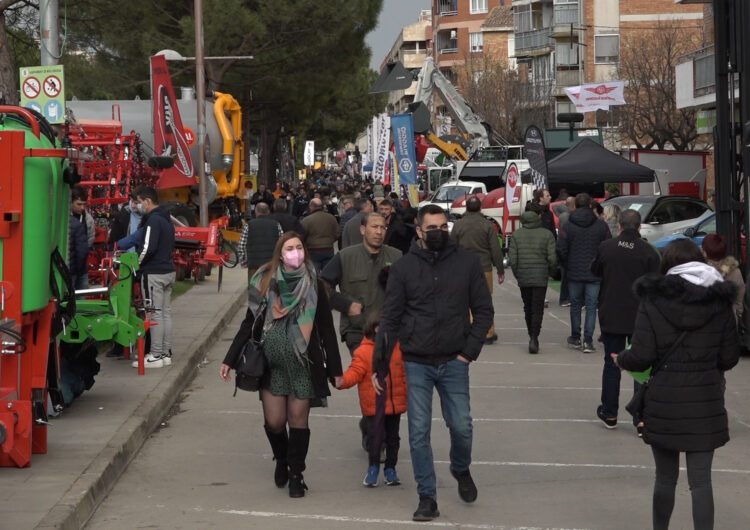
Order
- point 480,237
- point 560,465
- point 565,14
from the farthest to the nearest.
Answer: point 565,14 → point 480,237 → point 560,465

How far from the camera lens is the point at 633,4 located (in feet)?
214

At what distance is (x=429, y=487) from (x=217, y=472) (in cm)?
201

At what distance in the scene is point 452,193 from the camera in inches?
1690

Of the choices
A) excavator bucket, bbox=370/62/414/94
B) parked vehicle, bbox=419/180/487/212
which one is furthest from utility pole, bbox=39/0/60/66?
parked vehicle, bbox=419/180/487/212

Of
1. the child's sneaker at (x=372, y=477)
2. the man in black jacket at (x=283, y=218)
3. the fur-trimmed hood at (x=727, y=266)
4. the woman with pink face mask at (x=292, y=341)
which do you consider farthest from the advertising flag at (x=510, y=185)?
the woman with pink face mask at (x=292, y=341)

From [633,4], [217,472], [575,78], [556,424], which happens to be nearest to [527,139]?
[556,424]

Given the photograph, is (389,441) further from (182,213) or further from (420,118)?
(420,118)

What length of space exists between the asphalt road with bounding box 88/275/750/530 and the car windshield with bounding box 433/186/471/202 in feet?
97.1

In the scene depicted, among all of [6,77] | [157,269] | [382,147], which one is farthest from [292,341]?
[382,147]

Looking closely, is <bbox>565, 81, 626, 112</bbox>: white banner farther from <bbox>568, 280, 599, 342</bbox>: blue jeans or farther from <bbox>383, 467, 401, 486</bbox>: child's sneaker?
<bbox>383, 467, 401, 486</bbox>: child's sneaker

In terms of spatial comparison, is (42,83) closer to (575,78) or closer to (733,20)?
(733,20)

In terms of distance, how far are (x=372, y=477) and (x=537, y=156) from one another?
55.4 feet

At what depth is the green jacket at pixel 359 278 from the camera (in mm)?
9258

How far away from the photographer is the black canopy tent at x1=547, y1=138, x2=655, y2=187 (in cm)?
2781
